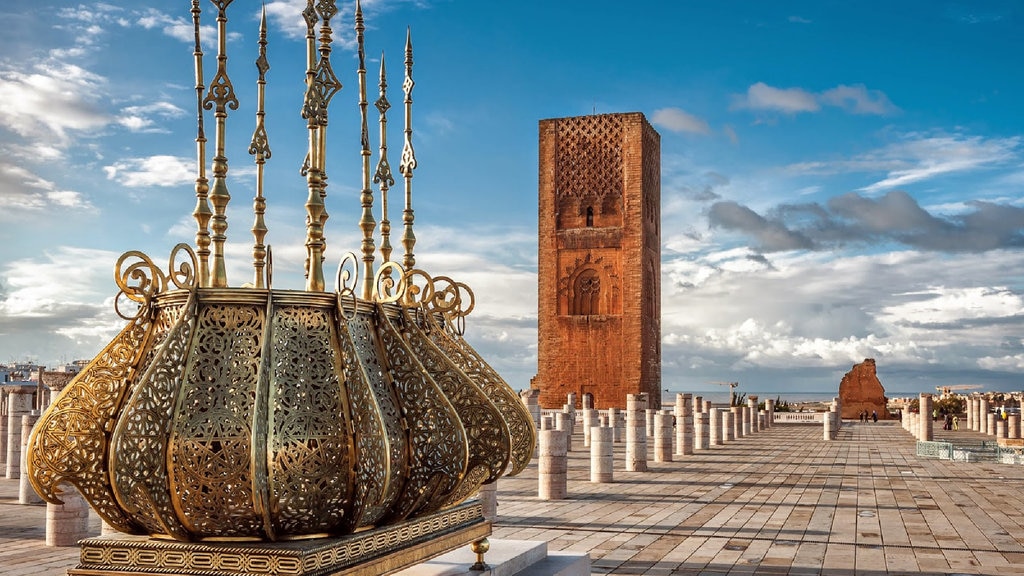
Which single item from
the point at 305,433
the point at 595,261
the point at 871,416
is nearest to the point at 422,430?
the point at 305,433

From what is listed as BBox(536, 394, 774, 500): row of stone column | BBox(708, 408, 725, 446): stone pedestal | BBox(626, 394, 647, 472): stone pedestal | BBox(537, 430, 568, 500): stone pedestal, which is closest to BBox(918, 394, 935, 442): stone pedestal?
BBox(536, 394, 774, 500): row of stone column

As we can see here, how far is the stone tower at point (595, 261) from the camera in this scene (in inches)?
1374

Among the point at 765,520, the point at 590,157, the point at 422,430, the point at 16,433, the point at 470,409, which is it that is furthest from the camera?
the point at 590,157

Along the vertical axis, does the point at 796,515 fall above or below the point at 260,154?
below

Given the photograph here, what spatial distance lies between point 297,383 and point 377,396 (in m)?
0.35

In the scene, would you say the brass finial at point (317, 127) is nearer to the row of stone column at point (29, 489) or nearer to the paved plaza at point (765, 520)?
the row of stone column at point (29, 489)

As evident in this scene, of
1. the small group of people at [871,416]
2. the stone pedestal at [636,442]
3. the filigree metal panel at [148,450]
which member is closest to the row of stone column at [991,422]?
the small group of people at [871,416]

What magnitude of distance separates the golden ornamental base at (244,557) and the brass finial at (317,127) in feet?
2.99

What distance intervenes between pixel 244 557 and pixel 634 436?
12.2 meters

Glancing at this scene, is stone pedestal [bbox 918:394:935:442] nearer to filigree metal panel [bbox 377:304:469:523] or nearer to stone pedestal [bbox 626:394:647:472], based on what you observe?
stone pedestal [bbox 626:394:647:472]

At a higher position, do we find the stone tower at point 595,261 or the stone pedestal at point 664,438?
the stone tower at point 595,261

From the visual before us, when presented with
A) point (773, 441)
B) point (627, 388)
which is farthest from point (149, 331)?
point (627, 388)

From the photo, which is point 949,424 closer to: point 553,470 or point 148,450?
point 553,470

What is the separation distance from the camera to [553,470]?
10.7 meters
